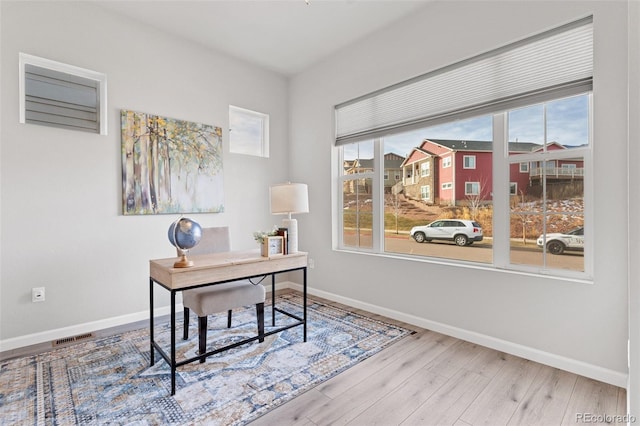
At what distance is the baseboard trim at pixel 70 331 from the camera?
2.59 meters

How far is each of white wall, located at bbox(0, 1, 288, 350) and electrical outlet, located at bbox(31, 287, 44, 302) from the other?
0.10 ft

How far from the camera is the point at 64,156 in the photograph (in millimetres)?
2828

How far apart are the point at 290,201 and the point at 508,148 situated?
1.84 m

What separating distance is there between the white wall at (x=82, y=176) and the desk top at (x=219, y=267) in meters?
1.13

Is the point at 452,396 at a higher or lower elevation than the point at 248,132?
lower

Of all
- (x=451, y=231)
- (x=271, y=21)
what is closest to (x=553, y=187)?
(x=451, y=231)

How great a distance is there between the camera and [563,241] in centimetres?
237

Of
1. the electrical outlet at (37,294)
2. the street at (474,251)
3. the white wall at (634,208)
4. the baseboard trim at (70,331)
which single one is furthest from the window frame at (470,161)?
the electrical outlet at (37,294)

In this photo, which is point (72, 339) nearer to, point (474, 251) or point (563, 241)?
point (474, 251)

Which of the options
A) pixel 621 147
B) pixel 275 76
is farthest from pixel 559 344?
pixel 275 76

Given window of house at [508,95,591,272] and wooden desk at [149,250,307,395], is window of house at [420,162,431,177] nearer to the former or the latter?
window of house at [508,95,591,272]

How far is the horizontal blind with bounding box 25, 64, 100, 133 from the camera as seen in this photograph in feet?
8.91

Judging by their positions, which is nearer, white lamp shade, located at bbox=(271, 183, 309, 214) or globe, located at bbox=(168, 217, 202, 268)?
globe, located at bbox=(168, 217, 202, 268)

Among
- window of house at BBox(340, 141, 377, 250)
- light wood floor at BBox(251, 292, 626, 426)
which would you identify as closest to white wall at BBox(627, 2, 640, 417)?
light wood floor at BBox(251, 292, 626, 426)
